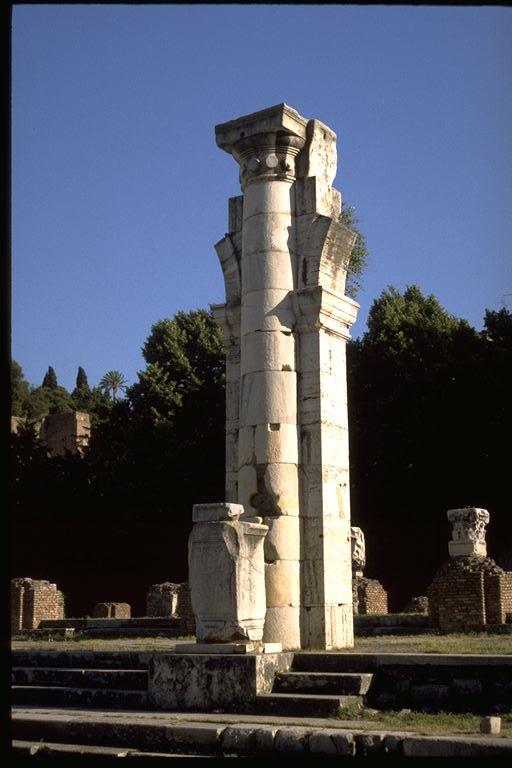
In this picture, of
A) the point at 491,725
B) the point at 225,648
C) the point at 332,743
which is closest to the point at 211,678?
the point at 225,648

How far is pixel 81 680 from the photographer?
10.1 m

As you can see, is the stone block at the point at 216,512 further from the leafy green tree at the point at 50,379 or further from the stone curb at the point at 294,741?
the leafy green tree at the point at 50,379

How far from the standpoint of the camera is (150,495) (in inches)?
1336

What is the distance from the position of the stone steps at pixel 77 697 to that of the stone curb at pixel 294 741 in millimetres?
1111

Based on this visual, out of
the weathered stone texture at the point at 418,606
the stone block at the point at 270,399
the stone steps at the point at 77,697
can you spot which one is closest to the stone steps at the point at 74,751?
the stone steps at the point at 77,697

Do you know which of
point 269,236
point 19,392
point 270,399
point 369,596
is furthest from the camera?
point 19,392

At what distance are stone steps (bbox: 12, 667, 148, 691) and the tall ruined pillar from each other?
1.74 m

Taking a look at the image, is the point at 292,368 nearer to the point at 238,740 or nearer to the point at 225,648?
the point at 225,648

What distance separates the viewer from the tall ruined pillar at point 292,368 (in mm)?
11203

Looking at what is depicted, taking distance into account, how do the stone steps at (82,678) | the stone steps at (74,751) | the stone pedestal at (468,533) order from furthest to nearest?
1. the stone pedestal at (468,533)
2. the stone steps at (82,678)
3. the stone steps at (74,751)

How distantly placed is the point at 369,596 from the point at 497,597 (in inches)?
196

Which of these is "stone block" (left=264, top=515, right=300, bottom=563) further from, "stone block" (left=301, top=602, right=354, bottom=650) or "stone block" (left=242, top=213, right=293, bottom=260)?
"stone block" (left=242, top=213, right=293, bottom=260)

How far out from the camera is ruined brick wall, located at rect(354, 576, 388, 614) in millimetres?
21578

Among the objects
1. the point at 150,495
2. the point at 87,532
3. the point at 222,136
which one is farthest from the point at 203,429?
the point at 222,136
